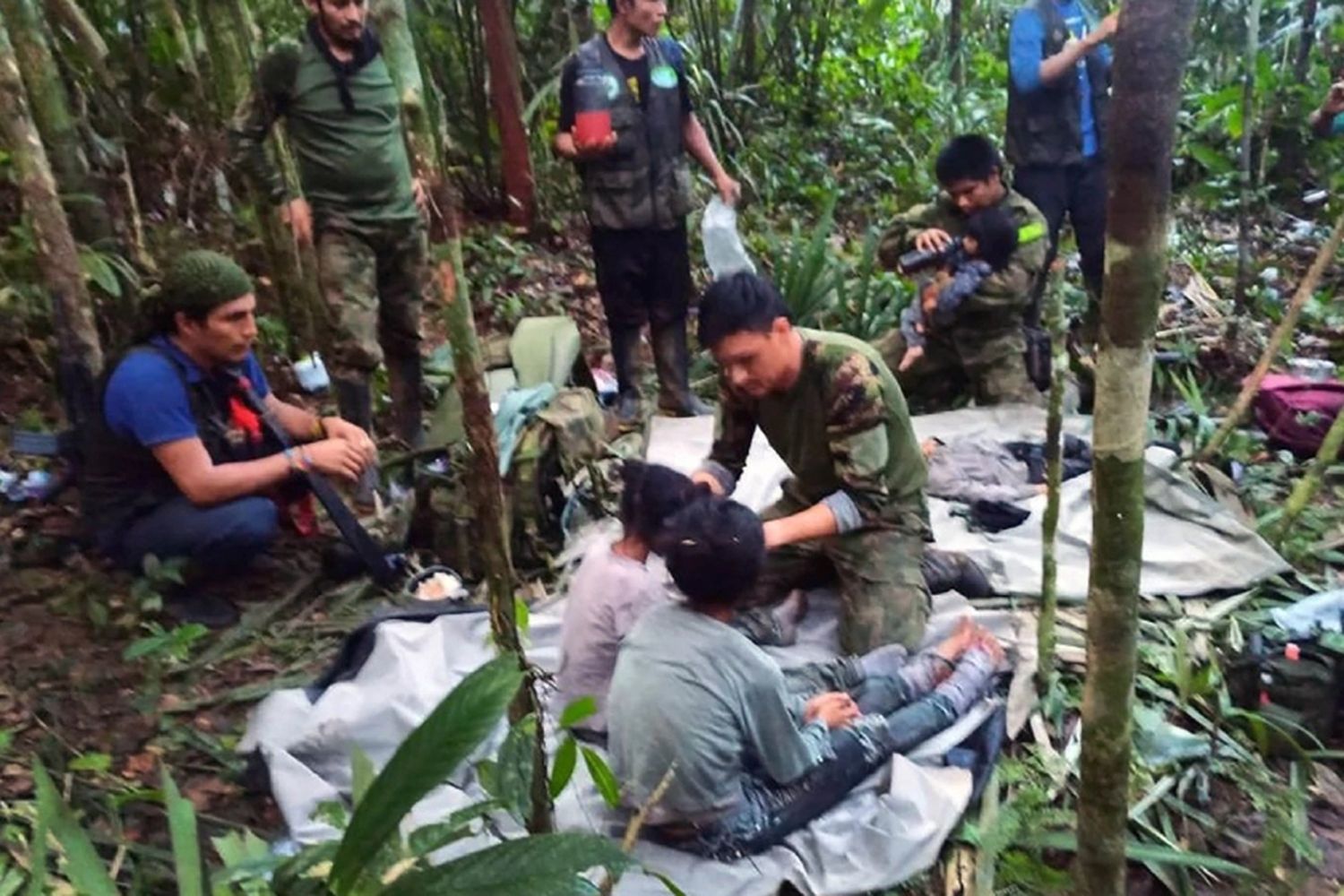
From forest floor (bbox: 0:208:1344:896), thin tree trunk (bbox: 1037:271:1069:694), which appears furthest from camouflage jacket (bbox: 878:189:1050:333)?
thin tree trunk (bbox: 1037:271:1069:694)

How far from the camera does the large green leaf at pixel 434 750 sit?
179 centimetres

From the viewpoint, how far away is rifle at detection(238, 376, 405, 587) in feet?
11.9

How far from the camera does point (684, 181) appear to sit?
4.87 m

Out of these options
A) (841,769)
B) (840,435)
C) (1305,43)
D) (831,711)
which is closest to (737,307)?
(840,435)

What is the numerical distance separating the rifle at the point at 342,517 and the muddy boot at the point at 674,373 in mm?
1658

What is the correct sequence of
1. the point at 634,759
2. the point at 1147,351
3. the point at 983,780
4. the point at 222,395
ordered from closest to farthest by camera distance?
1. the point at 1147,351
2. the point at 634,759
3. the point at 983,780
4. the point at 222,395

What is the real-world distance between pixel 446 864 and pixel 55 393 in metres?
3.79

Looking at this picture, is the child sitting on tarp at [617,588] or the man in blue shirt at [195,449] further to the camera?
the man in blue shirt at [195,449]

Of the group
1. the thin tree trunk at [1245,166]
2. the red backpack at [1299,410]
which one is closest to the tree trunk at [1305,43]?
the thin tree trunk at [1245,166]

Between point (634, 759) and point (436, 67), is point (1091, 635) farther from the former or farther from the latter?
point (436, 67)

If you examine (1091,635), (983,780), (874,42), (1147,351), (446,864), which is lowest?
(983,780)

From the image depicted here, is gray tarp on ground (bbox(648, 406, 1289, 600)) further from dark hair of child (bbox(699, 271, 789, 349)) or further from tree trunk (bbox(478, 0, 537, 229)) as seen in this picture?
tree trunk (bbox(478, 0, 537, 229))

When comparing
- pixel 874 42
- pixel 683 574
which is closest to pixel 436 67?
pixel 874 42

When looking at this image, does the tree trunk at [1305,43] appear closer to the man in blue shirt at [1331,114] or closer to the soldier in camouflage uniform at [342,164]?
the man in blue shirt at [1331,114]
